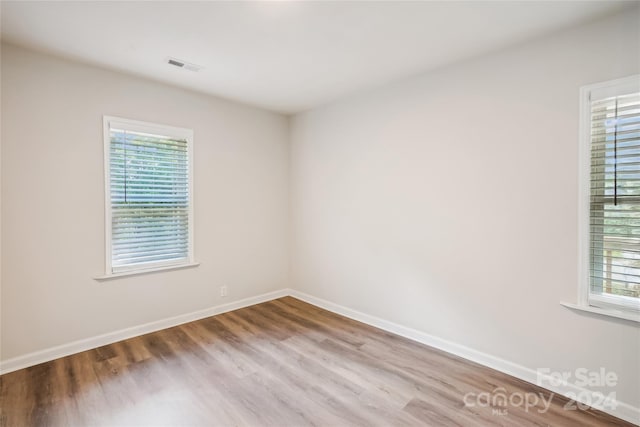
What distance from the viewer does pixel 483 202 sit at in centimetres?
251

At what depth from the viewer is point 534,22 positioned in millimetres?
2039

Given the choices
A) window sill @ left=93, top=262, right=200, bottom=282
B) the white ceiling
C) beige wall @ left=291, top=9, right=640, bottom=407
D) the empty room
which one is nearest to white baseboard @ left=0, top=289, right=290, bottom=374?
the empty room

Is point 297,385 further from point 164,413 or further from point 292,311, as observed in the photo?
point 292,311

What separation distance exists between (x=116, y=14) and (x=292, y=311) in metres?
3.27

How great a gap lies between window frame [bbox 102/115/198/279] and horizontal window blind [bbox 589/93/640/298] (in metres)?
3.56

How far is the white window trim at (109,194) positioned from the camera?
9.23 feet

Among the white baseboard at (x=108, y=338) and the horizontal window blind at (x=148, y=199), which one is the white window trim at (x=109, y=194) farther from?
the white baseboard at (x=108, y=338)

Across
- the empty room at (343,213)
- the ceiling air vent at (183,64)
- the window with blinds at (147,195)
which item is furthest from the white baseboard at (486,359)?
the ceiling air vent at (183,64)

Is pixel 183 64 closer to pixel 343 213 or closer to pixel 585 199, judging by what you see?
pixel 343 213

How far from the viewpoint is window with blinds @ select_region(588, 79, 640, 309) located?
189 cm

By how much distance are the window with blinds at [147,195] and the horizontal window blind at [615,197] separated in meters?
3.59

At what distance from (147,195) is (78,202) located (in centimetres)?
56

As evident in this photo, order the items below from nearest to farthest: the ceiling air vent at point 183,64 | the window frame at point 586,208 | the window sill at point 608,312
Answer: the window sill at point 608,312 < the window frame at point 586,208 < the ceiling air vent at point 183,64

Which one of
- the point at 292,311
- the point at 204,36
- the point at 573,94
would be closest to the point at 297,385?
the point at 292,311
